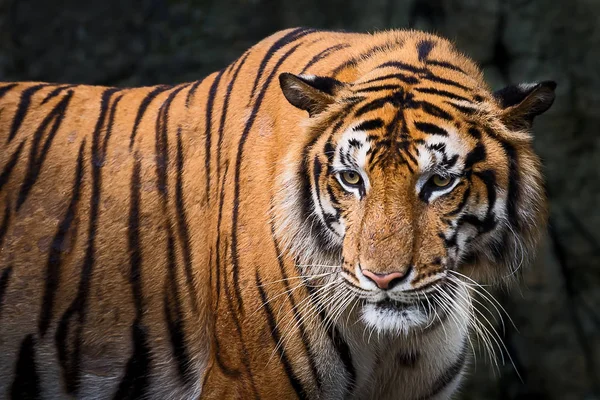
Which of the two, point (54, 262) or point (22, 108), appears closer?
point (54, 262)

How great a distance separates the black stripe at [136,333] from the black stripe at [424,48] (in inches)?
39.8

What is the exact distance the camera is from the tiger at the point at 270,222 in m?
2.35

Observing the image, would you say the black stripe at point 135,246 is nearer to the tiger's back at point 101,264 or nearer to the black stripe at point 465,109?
the tiger's back at point 101,264

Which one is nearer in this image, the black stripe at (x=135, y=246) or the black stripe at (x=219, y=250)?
the black stripe at (x=219, y=250)

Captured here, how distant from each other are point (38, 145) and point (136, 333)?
0.74 metres

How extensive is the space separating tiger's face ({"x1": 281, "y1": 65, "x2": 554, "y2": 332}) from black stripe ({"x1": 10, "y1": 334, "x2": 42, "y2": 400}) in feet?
3.41

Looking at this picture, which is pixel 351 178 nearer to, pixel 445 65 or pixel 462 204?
pixel 462 204

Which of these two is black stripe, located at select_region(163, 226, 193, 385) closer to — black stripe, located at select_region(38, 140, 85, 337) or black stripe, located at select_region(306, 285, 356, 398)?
black stripe, located at select_region(38, 140, 85, 337)

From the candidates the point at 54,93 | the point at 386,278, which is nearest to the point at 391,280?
the point at 386,278

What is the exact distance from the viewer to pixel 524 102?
2.38 meters

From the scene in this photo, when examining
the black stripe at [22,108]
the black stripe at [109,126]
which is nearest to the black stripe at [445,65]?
the black stripe at [109,126]

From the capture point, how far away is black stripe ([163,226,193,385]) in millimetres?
2871

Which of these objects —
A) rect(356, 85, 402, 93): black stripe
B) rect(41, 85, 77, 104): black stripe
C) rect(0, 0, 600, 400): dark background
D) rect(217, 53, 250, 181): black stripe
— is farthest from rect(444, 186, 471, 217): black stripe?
rect(0, 0, 600, 400): dark background

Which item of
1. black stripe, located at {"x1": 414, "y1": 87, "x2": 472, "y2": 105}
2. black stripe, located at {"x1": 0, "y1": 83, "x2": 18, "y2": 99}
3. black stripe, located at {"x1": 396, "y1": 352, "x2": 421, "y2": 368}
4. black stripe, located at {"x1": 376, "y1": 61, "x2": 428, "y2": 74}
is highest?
black stripe, located at {"x1": 0, "y1": 83, "x2": 18, "y2": 99}
